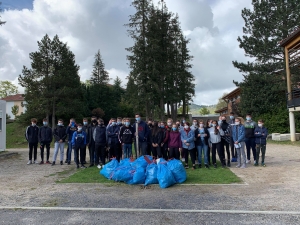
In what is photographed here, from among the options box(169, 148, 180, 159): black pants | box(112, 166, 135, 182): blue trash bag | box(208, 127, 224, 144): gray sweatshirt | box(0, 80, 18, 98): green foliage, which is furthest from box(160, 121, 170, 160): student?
box(0, 80, 18, 98): green foliage

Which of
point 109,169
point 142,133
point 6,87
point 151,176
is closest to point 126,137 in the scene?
point 142,133

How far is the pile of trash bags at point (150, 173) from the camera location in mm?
6855

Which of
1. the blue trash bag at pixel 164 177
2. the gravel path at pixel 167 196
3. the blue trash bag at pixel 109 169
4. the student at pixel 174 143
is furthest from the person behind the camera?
the student at pixel 174 143

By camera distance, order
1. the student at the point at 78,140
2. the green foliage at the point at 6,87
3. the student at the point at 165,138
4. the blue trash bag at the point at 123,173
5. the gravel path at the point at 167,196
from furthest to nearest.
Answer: the green foliage at the point at 6,87, the student at the point at 78,140, the student at the point at 165,138, the blue trash bag at the point at 123,173, the gravel path at the point at 167,196

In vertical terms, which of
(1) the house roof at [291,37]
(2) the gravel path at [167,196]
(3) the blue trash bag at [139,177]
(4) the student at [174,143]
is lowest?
(2) the gravel path at [167,196]

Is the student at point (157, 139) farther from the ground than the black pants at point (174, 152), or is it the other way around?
the student at point (157, 139)

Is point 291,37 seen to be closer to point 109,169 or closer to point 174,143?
point 174,143

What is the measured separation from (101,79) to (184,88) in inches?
777

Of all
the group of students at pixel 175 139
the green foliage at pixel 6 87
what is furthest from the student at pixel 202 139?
the green foliage at pixel 6 87

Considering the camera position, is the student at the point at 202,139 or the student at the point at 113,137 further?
the student at the point at 113,137

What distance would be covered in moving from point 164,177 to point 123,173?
4.05 ft

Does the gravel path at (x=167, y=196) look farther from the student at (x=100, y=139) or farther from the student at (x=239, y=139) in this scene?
the student at (x=100, y=139)

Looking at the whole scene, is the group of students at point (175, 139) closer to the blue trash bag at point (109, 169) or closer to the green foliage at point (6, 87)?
the blue trash bag at point (109, 169)

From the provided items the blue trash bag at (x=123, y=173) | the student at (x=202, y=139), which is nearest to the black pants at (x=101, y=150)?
the blue trash bag at (x=123, y=173)
